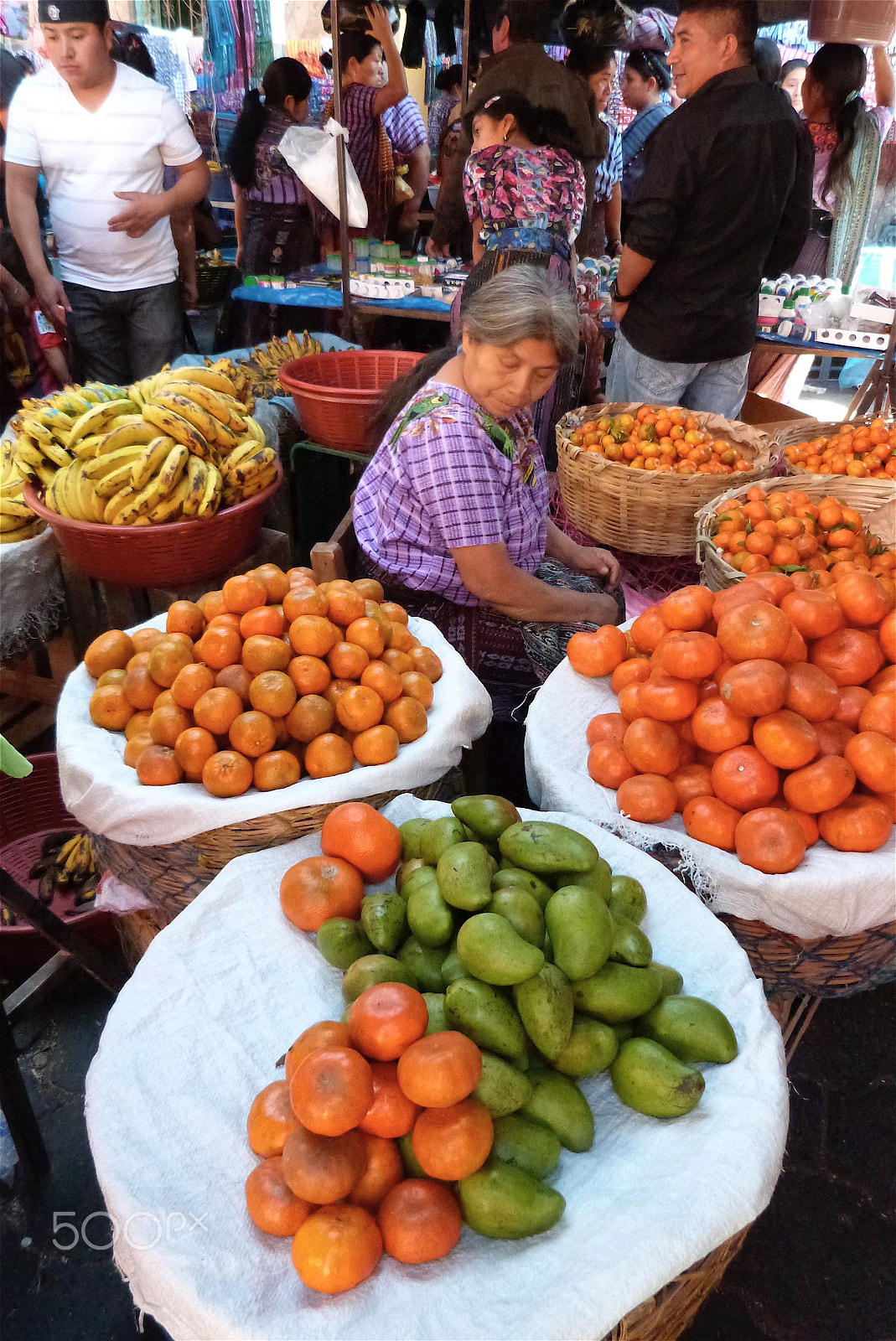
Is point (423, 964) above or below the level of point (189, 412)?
below

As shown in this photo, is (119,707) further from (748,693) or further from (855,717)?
(855,717)

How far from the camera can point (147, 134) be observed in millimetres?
3391

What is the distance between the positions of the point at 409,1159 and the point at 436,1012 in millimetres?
180

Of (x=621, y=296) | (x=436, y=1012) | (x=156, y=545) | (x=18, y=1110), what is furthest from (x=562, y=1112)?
(x=621, y=296)

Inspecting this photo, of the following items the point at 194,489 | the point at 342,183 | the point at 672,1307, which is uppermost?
the point at 342,183

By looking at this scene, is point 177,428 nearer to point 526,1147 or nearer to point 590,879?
point 590,879

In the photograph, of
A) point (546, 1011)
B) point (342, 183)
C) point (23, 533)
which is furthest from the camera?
point (342, 183)

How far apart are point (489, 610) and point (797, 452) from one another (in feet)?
4.69

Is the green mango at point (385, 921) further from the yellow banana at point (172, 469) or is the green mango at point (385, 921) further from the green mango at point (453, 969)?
the yellow banana at point (172, 469)

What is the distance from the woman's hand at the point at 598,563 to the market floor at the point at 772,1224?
158 cm

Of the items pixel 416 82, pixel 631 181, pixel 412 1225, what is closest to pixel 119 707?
pixel 412 1225

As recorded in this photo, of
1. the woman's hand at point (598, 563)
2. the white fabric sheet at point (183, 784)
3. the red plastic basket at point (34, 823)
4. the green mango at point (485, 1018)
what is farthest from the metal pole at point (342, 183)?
the green mango at point (485, 1018)

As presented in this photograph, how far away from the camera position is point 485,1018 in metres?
1.04

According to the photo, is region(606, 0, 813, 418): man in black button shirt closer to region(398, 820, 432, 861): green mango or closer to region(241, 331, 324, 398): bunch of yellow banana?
region(241, 331, 324, 398): bunch of yellow banana
